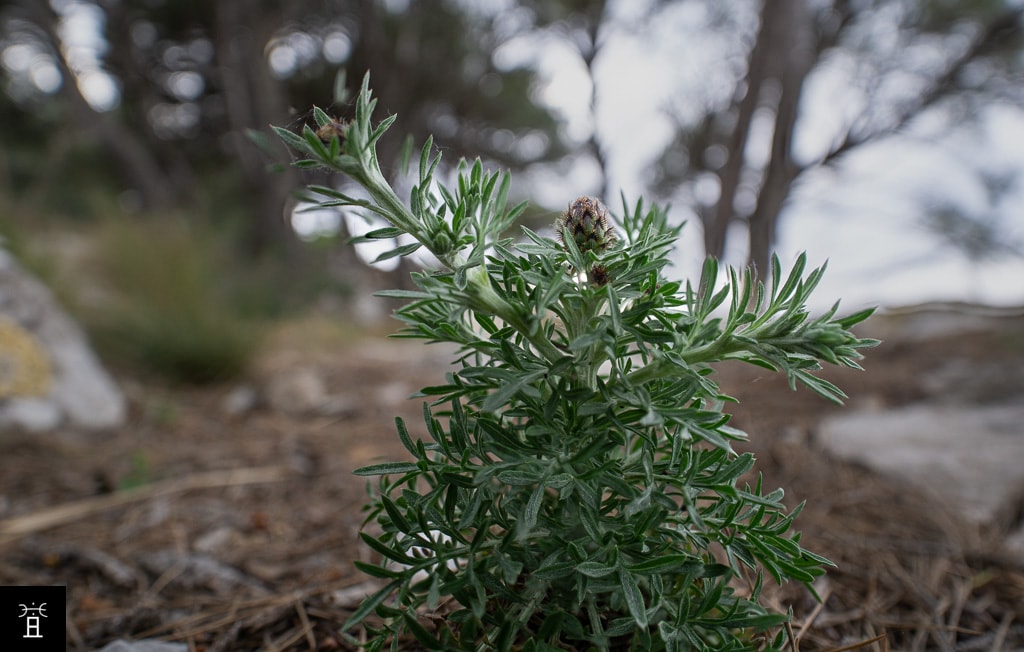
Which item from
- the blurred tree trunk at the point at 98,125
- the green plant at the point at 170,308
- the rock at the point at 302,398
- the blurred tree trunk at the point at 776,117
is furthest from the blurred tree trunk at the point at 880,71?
the blurred tree trunk at the point at 98,125

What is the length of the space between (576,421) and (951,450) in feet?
6.61

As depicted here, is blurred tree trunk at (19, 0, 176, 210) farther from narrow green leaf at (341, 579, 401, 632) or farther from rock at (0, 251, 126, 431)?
narrow green leaf at (341, 579, 401, 632)

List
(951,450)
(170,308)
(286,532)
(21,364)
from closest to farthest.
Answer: (286,532)
(951,450)
(21,364)
(170,308)

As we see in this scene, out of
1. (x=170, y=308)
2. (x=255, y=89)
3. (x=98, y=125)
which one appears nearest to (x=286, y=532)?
(x=170, y=308)

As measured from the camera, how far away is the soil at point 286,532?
3.57 ft

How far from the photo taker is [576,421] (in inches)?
27.8

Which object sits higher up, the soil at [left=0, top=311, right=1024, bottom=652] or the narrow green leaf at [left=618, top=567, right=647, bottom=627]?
the soil at [left=0, top=311, right=1024, bottom=652]

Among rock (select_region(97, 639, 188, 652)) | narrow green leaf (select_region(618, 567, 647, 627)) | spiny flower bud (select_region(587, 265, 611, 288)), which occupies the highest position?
spiny flower bud (select_region(587, 265, 611, 288))

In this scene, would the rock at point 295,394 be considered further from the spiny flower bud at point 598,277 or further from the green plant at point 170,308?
the spiny flower bud at point 598,277
